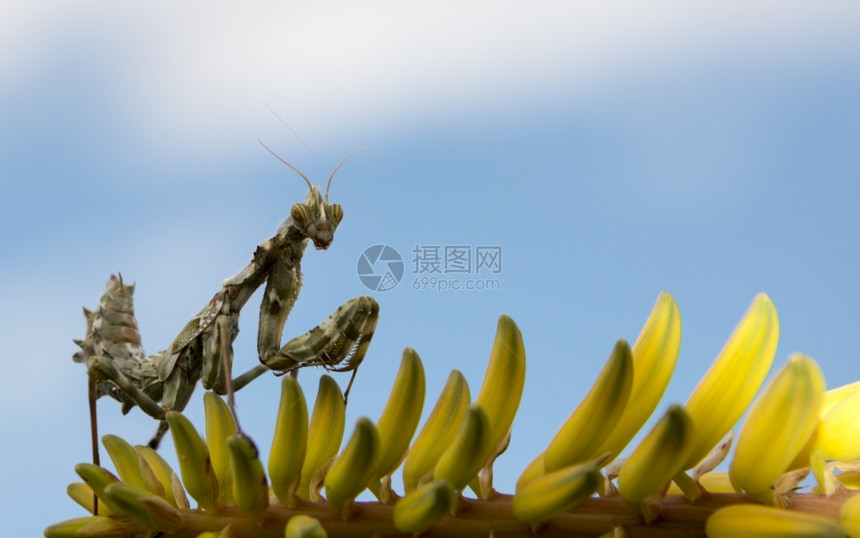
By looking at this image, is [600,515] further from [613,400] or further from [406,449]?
[406,449]

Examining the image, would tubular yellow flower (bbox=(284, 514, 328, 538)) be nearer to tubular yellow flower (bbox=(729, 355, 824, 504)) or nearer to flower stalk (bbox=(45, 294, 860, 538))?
flower stalk (bbox=(45, 294, 860, 538))

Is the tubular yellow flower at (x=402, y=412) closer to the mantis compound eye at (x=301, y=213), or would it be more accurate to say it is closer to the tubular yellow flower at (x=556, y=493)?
the tubular yellow flower at (x=556, y=493)

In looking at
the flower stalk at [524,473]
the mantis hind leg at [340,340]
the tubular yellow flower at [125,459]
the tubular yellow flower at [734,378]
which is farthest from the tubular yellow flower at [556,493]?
the mantis hind leg at [340,340]

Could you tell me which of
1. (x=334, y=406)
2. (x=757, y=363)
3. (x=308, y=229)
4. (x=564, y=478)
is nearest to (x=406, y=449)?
Answer: (x=334, y=406)

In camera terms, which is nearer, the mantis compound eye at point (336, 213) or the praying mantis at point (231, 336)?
the praying mantis at point (231, 336)

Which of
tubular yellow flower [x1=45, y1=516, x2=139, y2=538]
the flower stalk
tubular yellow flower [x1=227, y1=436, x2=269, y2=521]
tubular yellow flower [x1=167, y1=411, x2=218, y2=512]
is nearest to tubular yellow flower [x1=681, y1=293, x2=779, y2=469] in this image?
the flower stalk

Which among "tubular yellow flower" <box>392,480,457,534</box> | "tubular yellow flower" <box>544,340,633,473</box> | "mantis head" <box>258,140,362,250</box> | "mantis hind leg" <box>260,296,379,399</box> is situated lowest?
"tubular yellow flower" <box>392,480,457,534</box>

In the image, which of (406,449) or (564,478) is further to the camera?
(406,449)
